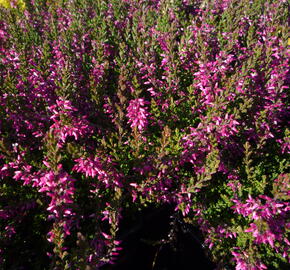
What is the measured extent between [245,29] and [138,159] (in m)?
2.98

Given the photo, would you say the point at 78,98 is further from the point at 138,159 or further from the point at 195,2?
the point at 195,2

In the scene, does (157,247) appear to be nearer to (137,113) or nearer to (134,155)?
(134,155)

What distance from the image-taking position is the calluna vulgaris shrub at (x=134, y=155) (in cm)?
210

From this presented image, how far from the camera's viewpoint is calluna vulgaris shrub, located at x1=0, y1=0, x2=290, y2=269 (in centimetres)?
210

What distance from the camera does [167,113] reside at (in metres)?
2.95

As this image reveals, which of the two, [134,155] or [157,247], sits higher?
[134,155]

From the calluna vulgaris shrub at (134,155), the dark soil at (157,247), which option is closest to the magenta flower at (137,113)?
the calluna vulgaris shrub at (134,155)

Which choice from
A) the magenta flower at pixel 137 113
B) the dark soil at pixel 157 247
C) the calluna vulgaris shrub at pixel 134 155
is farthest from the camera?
the dark soil at pixel 157 247

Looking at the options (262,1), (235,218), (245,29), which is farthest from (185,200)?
(262,1)

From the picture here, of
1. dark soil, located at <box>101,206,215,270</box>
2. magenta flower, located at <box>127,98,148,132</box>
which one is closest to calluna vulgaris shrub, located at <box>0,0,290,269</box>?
magenta flower, located at <box>127,98,148,132</box>

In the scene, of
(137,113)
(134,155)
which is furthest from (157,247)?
(137,113)

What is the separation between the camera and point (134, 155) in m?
2.52

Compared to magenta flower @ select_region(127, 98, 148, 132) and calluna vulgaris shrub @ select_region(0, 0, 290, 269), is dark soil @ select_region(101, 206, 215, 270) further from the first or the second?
magenta flower @ select_region(127, 98, 148, 132)

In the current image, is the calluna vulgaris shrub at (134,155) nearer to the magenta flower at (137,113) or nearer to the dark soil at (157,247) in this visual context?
the magenta flower at (137,113)
